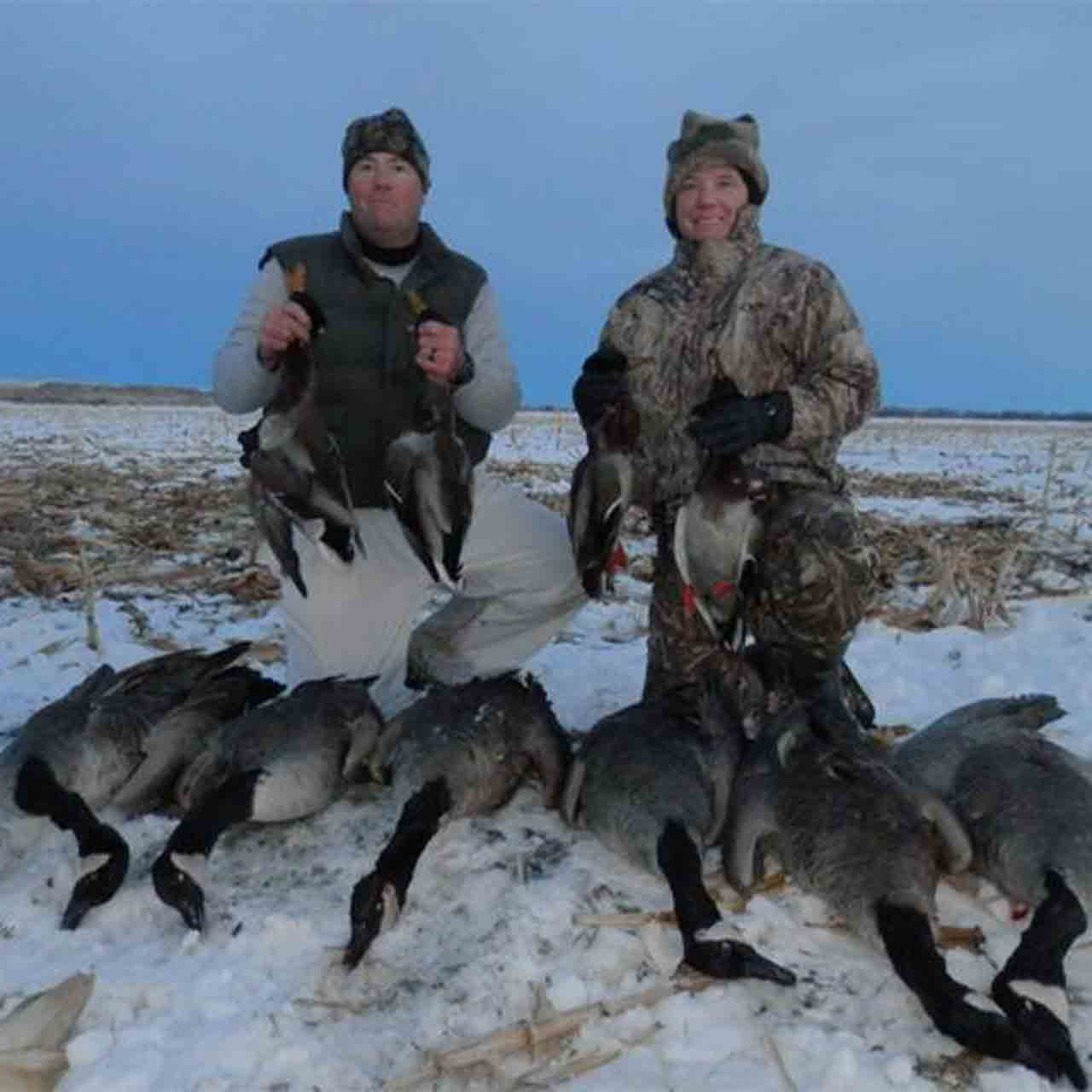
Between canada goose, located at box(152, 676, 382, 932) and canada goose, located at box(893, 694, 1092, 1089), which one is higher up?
canada goose, located at box(893, 694, 1092, 1089)

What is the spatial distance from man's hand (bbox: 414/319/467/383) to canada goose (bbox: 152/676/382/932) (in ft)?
3.83

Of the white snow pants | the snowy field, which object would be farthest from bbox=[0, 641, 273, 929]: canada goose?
the white snow pants

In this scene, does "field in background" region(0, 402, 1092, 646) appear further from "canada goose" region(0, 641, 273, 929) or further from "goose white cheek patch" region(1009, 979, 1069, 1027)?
"goose white cheek patch" region(1009, 979, 1069, 1027)

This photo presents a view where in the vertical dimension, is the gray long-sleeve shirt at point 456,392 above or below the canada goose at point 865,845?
above

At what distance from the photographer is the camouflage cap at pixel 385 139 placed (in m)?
5.00

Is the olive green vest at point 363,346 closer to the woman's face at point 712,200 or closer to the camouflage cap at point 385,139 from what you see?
the camouflage cap at point 385,139

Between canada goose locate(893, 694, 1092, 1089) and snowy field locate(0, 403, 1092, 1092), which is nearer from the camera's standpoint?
snowy field locate(0, 403, 1092, 1092)

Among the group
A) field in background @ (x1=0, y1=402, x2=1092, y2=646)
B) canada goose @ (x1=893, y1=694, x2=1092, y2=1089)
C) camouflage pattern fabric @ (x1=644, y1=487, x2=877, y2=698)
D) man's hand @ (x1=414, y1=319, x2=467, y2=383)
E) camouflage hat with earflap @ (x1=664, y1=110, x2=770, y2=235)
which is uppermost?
camouflage hat with earflap @ (x1=664, y1=110, x2=770, y2=235)

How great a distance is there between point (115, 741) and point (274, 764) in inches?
27.3

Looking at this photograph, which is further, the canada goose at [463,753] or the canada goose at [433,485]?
the canada goose at [433,485]

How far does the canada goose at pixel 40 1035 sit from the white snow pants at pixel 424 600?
2.34 metres

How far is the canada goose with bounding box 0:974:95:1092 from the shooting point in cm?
262

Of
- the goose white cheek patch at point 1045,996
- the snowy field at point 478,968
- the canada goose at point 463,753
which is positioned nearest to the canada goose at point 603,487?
the canada goose at point 463,753

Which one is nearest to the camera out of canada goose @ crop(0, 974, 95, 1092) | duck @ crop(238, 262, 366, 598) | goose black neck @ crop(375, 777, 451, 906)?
canada goose @ crop(0, 974, 95, 1092)
